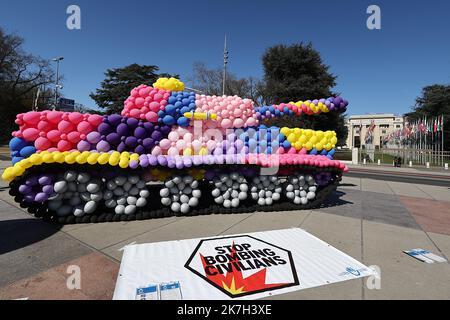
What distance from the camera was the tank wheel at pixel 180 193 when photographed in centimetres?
485

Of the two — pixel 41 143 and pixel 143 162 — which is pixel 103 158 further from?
pixel 41 143

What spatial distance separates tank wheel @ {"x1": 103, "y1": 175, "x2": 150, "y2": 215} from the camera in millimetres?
4531

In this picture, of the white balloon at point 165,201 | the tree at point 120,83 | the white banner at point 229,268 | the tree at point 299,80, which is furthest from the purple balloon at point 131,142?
the tree at point 120,83

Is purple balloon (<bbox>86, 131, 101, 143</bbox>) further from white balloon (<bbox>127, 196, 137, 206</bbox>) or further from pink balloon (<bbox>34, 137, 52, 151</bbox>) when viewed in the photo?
white balloon (<bbox>127, 196, 137, 206</bbox>)

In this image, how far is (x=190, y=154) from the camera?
5.22m

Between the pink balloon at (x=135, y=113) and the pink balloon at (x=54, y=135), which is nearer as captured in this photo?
the pink balloon at (x=54, y=135)

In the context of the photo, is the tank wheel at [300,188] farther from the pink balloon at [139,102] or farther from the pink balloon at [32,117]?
the pink balloon at [32,117]

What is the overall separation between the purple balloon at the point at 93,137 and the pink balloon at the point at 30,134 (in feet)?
2.70

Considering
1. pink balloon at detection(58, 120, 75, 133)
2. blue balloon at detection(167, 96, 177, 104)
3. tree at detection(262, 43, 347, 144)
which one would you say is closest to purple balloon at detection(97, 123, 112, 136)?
pink balloon at detection(58, 120, 75, 133)

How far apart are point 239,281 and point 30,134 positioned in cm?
429

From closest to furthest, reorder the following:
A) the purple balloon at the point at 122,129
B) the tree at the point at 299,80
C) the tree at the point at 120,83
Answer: the purple balloon at the point at 122,129, the tree at the point at 299,80, the tree at the point at 120,83

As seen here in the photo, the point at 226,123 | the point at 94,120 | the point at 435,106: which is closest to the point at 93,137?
the point at 94,120

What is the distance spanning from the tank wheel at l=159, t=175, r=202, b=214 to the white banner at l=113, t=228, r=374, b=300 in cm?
137

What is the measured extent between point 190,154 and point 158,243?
7.08 ft
